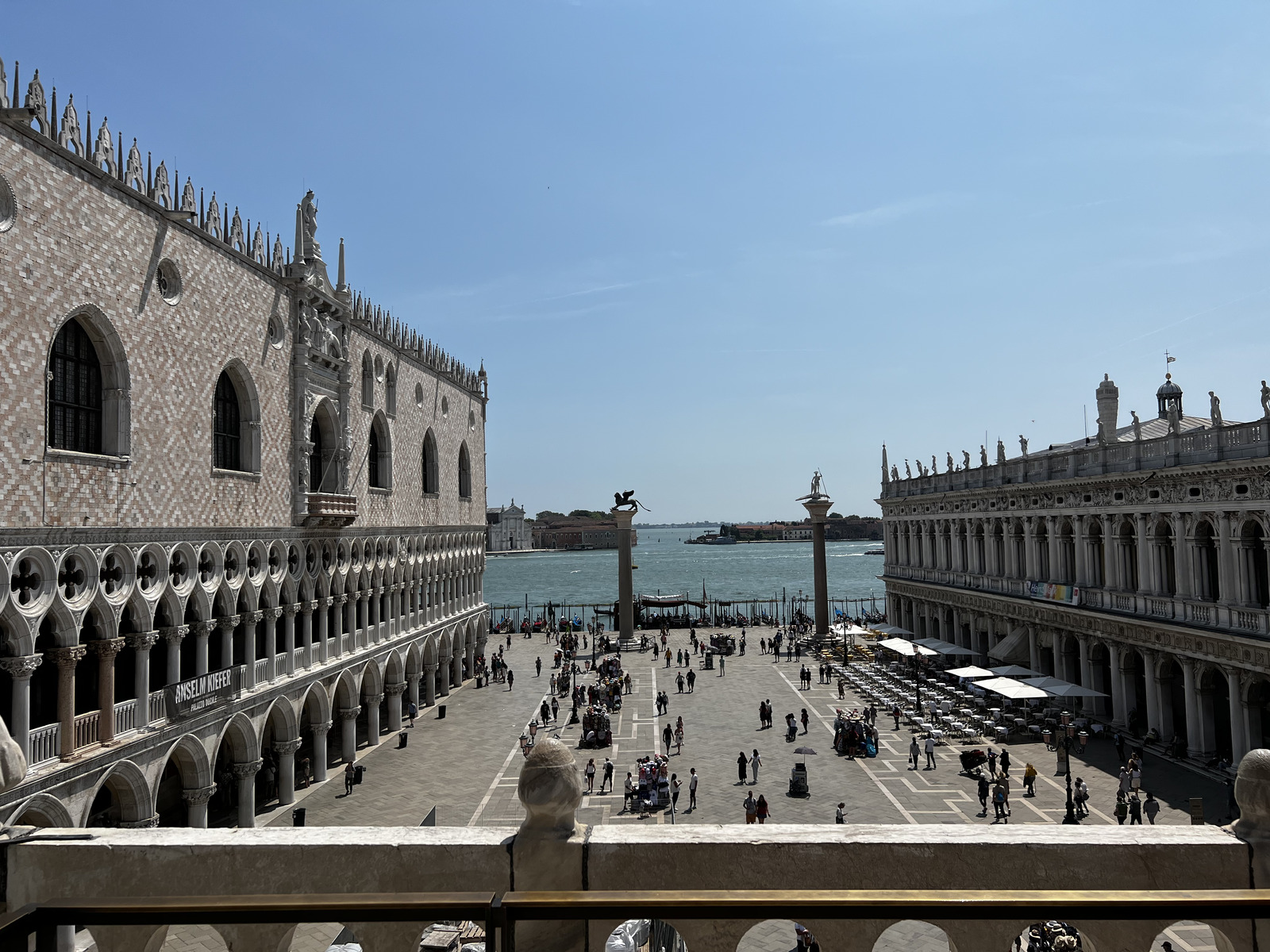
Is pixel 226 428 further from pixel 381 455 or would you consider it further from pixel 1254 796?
pixel 1254 796

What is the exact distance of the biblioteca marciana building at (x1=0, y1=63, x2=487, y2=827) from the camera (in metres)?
14.8

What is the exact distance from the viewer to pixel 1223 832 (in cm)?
405

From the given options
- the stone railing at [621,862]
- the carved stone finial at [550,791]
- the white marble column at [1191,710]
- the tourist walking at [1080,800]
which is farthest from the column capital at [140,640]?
the white marble column at [1191,710]

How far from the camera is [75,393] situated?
16.3 m

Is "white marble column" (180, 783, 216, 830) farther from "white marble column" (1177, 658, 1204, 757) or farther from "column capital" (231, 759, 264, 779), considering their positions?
"white marble column" (1177, 658, 1204, 757)

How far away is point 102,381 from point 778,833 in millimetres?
17787

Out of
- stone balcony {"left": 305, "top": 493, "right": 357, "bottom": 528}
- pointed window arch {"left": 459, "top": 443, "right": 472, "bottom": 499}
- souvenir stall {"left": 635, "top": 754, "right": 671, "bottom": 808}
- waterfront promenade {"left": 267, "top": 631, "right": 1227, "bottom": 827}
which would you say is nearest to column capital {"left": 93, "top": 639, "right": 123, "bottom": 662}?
waterfront promenade {"left": 267, "top": 631, "right": 1227, "bottom": 827}

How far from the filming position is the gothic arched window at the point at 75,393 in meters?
15.8

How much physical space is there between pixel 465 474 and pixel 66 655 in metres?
29.8

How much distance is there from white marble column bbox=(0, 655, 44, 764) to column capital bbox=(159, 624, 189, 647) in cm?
412

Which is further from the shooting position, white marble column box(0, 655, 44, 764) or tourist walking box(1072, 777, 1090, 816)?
tourist walking box(1072, 777, 1090, 816)

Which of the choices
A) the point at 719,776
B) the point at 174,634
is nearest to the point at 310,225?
the point at 174,634

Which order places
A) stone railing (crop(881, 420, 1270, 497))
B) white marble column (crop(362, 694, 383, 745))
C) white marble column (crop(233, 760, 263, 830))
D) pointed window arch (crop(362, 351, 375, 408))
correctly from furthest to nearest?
pointed window arch (crop(362, 351, 375, 408)), white marble column (crop(362, 694, 383, 745)), stone railing (crop(881, 420, 1270, 497)), white marble column (crop(233, 760, 263, 830))

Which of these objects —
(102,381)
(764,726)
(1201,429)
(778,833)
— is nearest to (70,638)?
(102,381)
